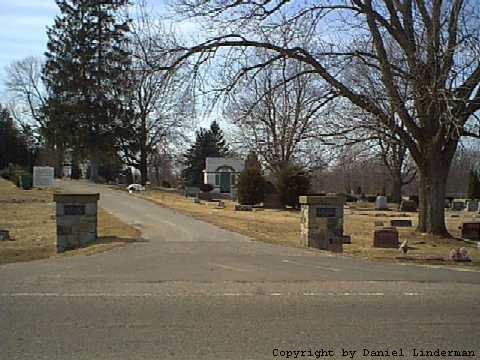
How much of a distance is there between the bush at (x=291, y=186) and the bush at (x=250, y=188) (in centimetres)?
153

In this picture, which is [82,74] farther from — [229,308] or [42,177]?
[229,308]

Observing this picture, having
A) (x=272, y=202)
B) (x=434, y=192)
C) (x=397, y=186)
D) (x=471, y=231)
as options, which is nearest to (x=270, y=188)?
(x=272, y=202)

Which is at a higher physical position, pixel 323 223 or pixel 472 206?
pixel 323 223

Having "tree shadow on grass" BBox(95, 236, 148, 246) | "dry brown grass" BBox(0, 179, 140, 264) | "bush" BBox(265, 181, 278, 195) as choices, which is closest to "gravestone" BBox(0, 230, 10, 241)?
"dry brown grass" BBox(0, 179, 140, 264)

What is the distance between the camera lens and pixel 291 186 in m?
43.1

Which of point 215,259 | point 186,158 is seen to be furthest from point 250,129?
point 215,259

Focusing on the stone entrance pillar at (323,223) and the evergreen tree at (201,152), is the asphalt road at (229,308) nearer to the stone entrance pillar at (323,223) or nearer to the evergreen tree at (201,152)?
the stone entrance pillar at (323,223)

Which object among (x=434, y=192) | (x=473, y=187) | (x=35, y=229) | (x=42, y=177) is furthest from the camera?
(x=473, y=187)

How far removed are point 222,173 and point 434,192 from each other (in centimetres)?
4091

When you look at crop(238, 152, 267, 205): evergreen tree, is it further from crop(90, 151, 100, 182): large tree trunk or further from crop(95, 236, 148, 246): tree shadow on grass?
crop(95, 236, 148, 246): tree shadow on grass

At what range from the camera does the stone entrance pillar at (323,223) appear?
1741 cm

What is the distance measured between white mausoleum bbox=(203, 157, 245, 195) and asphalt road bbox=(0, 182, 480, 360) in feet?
163

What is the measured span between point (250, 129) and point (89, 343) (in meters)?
51.1

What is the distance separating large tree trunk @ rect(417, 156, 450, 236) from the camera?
22406 mm
